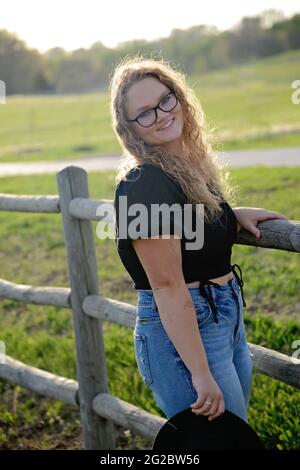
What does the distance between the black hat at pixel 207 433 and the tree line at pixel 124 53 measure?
66849mm

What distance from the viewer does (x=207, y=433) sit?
243 centimetres

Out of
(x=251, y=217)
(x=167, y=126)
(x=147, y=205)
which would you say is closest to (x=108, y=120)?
(x=251, y=217)

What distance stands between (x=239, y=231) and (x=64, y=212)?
138 cm

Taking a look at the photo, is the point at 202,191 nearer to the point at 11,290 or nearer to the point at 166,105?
the point at 166,105

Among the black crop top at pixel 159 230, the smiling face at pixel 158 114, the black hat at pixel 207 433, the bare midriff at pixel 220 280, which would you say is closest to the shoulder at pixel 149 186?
the black crop top at pixel 159 230

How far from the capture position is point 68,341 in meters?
5.55

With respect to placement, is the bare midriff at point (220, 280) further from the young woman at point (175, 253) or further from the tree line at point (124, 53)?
the tree line at point (124, 53)

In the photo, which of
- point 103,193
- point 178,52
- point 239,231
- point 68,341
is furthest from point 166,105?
point 178,52

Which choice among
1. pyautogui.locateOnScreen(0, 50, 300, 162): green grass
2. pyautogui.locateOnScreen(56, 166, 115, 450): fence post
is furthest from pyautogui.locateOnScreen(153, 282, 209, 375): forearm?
pyautogui.locateOnScreen(0, 50, 300, 162): green grass

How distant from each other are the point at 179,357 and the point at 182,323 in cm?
16

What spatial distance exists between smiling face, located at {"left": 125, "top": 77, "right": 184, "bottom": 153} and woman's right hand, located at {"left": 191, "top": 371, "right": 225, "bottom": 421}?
771mm

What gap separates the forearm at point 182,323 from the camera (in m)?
2.32

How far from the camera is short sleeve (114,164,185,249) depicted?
7.55ft

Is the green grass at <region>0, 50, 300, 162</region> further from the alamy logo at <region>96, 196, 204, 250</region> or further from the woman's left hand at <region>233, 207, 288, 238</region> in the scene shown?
the alamy logo at <region>96, 196, 204, 250</region>
